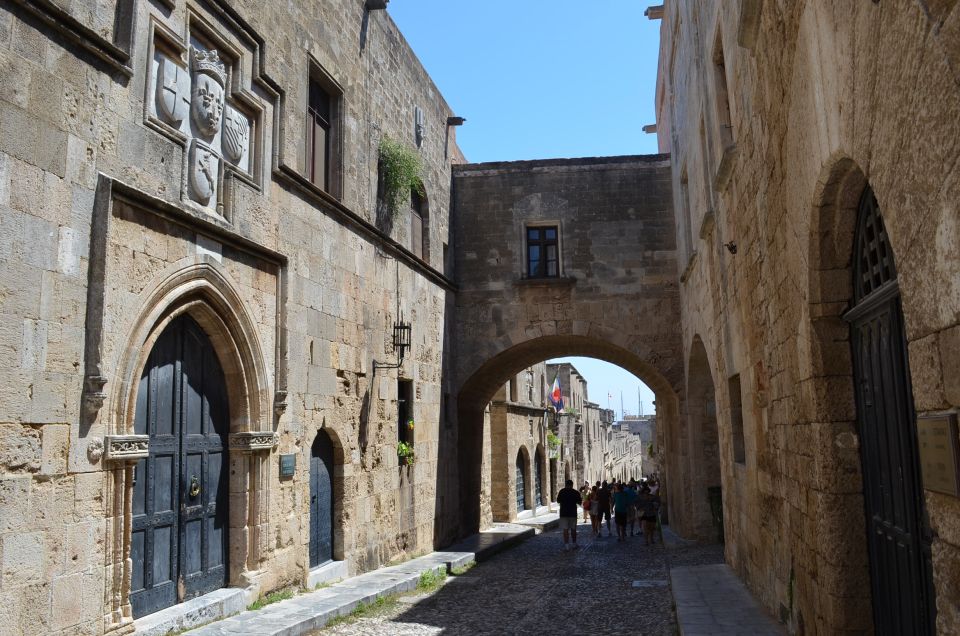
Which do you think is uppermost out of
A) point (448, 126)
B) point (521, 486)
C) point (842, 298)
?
point (448, 126)

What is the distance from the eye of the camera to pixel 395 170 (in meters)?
11.3

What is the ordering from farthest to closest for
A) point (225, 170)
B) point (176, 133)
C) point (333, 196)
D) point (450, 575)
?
point (450, 575)
point (333, 196)
point (225, 170)
point (176, 133)

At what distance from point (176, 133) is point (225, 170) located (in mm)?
757

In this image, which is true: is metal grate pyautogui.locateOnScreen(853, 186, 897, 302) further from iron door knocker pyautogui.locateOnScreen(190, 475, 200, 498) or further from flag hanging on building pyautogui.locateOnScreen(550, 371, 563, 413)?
flag hanging on building pyautogui.locateOnScreen(550, 371, 563, 413)

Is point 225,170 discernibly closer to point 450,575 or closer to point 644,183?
point 450,575

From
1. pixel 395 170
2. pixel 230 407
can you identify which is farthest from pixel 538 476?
pixel 230 407

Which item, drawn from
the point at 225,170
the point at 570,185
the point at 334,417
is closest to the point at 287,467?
the point at 334,417

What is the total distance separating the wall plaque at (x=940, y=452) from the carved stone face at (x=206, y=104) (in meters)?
6.08

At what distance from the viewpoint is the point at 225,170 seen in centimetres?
721

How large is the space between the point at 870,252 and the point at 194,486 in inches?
222

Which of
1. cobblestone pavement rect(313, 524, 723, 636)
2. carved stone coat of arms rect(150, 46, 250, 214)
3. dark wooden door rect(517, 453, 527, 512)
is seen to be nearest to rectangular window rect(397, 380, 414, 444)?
cobblestone pavement rect(313, 524, 723, 636)

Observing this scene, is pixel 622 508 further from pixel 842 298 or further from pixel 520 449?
pixel 842 298

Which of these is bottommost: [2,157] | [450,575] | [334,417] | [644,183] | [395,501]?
[450,575]

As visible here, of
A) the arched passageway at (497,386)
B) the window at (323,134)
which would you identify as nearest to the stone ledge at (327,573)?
the window at (323,134)
